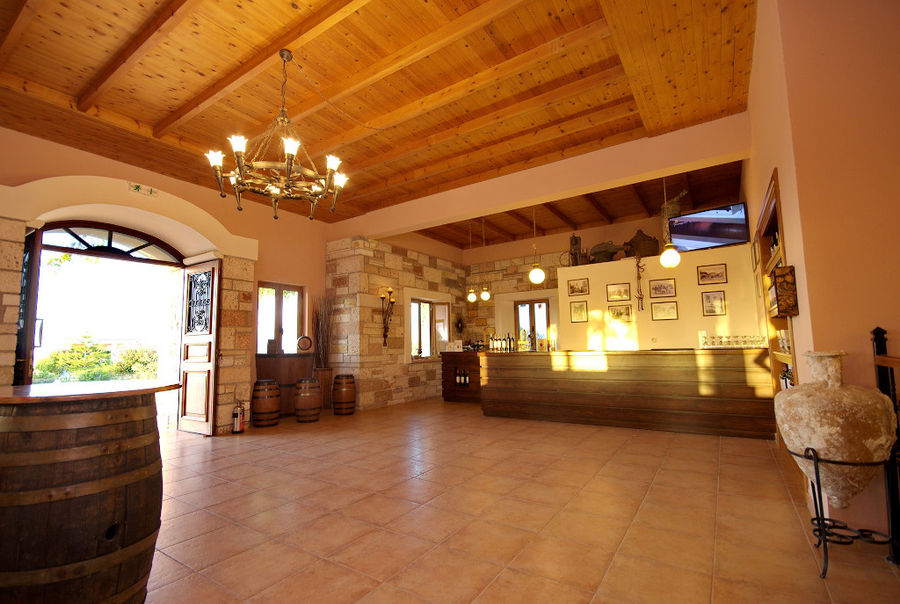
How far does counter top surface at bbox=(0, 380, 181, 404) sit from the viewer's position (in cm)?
144

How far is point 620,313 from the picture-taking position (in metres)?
7.21

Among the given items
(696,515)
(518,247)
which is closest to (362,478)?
(696,515)

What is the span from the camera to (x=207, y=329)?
5543 millimetres

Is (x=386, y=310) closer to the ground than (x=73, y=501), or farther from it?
farther from it

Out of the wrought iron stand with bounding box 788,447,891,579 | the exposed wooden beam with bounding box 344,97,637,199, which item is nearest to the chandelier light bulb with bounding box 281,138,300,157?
the exposed wooden beam with bounding box 344,97,637,199

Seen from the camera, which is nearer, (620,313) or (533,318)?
(620,313)

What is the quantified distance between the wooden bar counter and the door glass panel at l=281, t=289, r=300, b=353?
5.41 m

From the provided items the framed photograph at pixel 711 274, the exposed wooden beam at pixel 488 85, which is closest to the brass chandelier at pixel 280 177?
the exposed wooden beam at pixel 488 85

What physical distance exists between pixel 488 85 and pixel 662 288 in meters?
4.62

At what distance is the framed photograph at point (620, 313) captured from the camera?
7.15 meters

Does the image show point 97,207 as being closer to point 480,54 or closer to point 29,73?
point 29,73

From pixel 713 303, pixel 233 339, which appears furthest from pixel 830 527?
pixel 233 339

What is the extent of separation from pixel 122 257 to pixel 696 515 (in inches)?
262

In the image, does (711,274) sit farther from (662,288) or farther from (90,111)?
(90,111)
